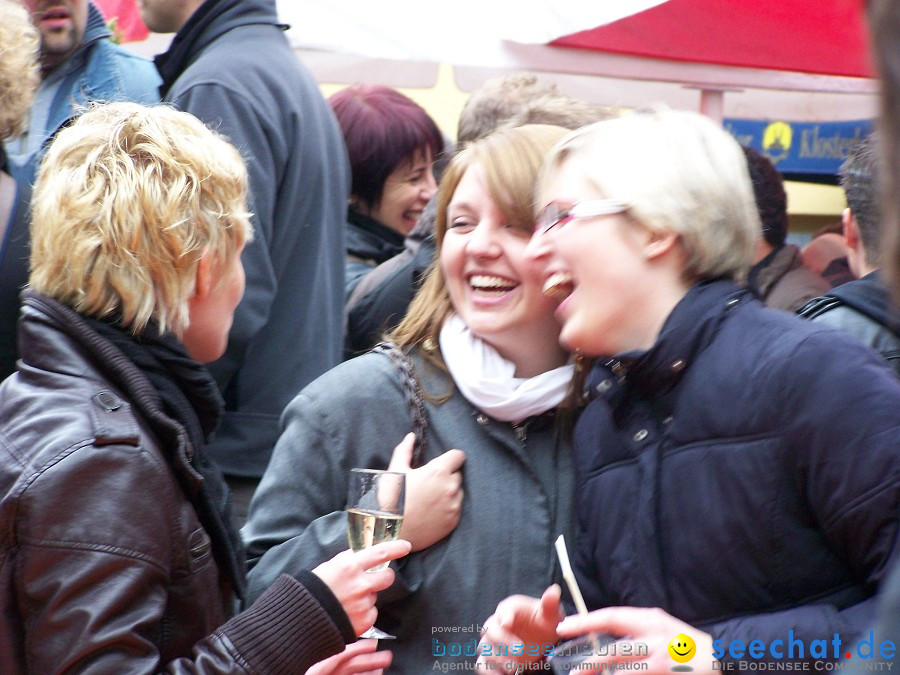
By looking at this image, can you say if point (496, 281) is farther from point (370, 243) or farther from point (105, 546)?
point (370, 243)

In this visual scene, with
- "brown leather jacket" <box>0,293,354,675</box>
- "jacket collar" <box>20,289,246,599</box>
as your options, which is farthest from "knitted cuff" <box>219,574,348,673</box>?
"jacket collar" <box>20,289,246,599</box>

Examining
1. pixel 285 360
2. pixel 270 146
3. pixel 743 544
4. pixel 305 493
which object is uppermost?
pixel 270 146

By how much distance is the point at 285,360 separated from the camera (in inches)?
134

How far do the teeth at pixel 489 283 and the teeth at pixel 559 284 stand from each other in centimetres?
24

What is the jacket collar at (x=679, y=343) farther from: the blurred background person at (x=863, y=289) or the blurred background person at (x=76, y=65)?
the blurred background person at (x=76, y=65)

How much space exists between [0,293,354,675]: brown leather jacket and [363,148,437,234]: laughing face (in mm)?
2757

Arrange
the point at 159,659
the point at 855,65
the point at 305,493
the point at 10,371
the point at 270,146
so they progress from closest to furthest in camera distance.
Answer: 1. the point at 159,659
2. the point at 305,493
3. the point at 10,371
4. the point at 270,146
5. the point at 855,65

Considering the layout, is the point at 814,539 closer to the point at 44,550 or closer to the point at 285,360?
the point at 44,550

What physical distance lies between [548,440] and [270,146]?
4.69ft

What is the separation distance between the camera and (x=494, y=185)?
249 centimetres

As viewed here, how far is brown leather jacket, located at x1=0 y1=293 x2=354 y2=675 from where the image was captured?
1.74 m

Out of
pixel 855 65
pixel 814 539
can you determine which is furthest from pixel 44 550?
pixel 855 65

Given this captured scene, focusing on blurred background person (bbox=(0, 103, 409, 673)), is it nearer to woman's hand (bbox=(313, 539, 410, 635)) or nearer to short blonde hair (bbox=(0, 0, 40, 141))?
woman's hand (bbox=(313, 539, 410, 635))

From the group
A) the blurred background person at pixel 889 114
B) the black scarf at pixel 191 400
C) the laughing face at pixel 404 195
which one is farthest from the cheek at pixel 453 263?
the laughing face at pixel 404 195
